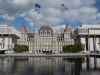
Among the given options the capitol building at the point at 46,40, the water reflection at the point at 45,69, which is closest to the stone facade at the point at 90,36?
the capitol building at the point at 46,40

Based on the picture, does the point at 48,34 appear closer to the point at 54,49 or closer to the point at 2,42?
the point at 54,49

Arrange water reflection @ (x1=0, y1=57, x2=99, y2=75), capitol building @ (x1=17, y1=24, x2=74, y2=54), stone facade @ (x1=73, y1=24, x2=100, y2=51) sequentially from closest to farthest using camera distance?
1. water reflection @ (x1=0, y1=57, x2=99, y2=75)
2. stone facade @ (x1=73, y1=24, x2=100, y2=51)
3. capitol building @ (x1=17, y1=24, x2=74, y2=54)

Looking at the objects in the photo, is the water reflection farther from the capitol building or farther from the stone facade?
the capitol building

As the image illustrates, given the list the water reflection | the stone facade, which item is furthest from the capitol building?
the water reflection

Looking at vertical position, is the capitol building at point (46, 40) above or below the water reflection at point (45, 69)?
above

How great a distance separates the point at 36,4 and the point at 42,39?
89604 millimetres

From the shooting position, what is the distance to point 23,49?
110938 millimetres

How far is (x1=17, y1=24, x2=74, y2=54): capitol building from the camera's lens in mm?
156250

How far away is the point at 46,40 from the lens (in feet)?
518

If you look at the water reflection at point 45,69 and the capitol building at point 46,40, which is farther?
the capitol building at point 46,40

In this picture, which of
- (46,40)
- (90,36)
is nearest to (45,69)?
(90,36)

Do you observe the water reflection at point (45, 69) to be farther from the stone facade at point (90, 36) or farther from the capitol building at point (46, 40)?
the capitol building at point (46, 40)

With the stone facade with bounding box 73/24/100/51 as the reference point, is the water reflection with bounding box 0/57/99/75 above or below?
below

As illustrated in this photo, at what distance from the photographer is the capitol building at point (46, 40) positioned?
156 metres
